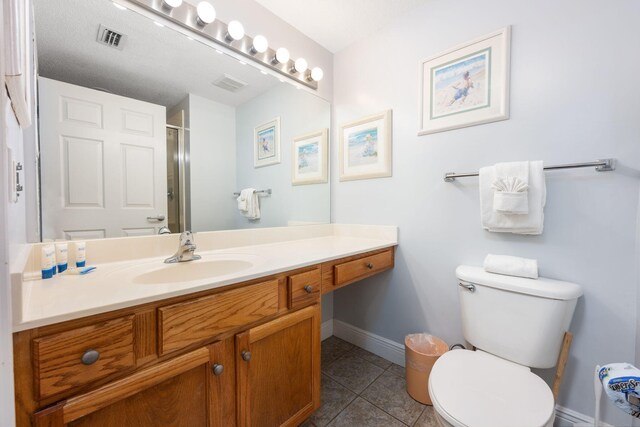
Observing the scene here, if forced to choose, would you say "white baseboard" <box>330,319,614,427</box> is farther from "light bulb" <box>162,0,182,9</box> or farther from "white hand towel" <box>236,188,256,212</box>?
"light bulb" <box>162,0,182,9</box>

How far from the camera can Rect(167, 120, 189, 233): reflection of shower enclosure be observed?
121 centimetres

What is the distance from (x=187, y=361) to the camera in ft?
2.45

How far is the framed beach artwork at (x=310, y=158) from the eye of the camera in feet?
5.89

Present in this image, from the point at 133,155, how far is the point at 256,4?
115 centimetres

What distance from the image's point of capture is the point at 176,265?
3.48ft

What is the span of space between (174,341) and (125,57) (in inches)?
46.6

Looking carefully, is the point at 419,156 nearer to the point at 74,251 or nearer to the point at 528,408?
the point at 528,408

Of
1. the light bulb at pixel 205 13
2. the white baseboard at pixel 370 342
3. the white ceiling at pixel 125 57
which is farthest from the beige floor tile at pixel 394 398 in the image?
the light bulb at pixel 205 13

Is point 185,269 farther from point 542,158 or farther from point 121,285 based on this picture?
point 542,158

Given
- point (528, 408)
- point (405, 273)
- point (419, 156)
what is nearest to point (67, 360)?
point (528, 408)

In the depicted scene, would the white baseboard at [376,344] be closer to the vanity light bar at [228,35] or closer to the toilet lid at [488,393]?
the toilet lid at [488,393]

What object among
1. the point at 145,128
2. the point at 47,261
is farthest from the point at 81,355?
the point at 145,128

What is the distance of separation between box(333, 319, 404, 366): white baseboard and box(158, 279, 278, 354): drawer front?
110cm

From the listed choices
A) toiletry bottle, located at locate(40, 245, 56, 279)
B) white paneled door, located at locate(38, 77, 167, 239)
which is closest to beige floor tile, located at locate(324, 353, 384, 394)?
white paneled door, located at locate(38, 77, 167, 239)
